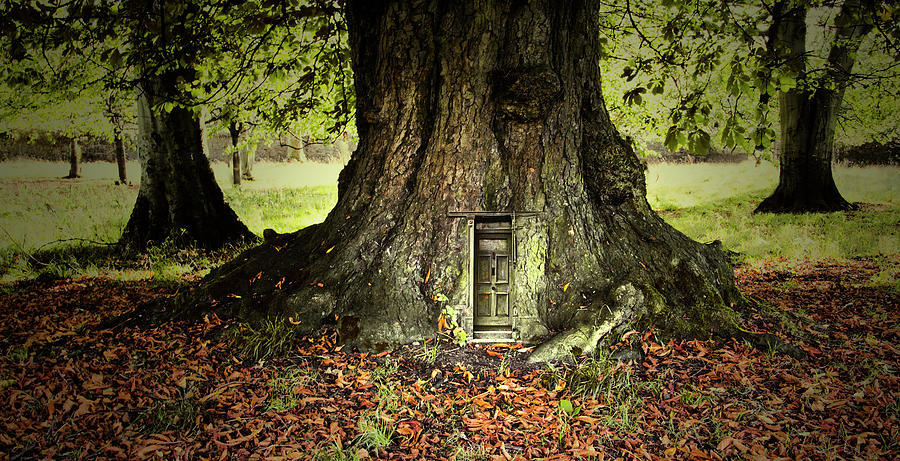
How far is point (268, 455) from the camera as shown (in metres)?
2.64

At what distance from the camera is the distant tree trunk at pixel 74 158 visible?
11.1m

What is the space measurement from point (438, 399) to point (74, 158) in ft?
43.0

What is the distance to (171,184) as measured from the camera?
7.61 m

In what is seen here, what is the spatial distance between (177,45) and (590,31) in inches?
191

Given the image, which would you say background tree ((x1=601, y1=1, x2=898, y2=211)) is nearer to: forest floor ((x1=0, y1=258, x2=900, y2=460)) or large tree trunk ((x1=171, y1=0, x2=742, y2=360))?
large tree trunk ((x1=171, y1=0, x2=742, y2=360))

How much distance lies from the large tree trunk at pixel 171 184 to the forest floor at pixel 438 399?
3.64m

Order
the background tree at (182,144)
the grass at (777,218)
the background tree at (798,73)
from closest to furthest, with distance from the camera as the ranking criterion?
the background tree at (182,144) < the background tree at (798,73) < the grass at (777,218)

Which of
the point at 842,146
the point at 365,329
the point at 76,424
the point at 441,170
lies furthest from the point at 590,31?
the point at 842,146

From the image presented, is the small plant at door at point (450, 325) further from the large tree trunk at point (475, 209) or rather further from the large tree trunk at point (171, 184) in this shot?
the large tree trunk at point (171, 184)

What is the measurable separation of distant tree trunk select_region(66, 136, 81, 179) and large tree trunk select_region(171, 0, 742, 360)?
989 centimetres

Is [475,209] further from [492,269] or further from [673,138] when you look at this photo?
[673,138]

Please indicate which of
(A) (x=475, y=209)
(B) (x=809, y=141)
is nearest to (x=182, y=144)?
(A) (x=475, y=209)

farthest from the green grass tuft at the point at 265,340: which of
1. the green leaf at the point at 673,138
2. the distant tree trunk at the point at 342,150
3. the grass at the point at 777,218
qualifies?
the distant tree trunk at the point at 342,150

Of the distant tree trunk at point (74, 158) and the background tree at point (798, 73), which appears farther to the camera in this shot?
the distant tree trunk at point (74, 158)
